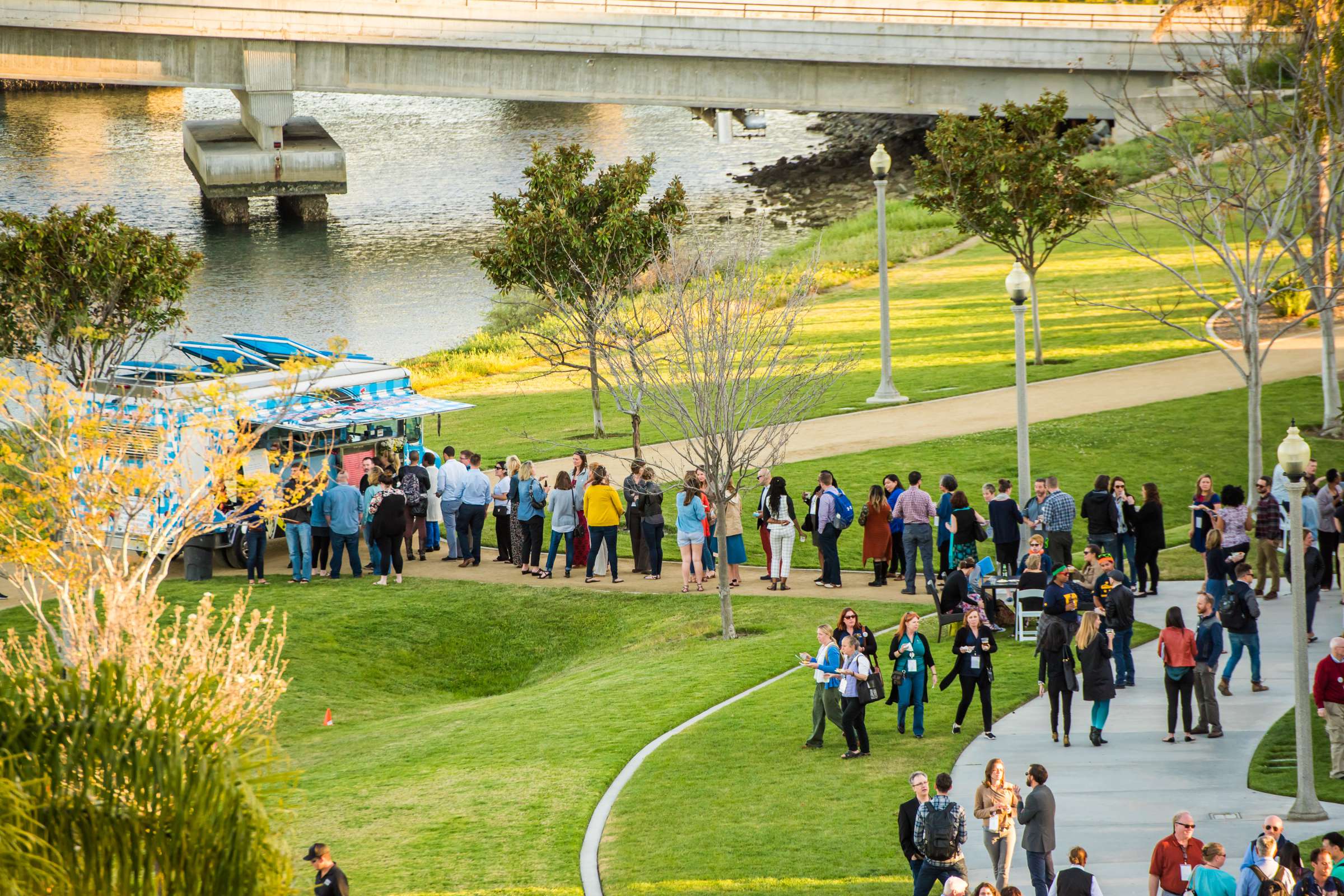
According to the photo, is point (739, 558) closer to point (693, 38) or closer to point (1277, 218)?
point (1277, 218)

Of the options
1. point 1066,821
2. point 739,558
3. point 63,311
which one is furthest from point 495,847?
point 63,311

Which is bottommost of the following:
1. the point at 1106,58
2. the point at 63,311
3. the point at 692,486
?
the point at 692,486

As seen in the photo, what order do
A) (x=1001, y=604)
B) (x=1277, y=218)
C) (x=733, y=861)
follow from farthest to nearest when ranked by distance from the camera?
(x=1277, y=218), (x=1001, y=604), (x=733, y=861)

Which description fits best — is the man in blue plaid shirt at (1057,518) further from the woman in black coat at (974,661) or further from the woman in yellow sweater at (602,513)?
the woman in yellow sweater at (602,513)

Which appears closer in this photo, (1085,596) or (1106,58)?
(1085,596)

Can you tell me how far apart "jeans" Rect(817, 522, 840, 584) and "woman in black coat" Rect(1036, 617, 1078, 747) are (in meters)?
5.95

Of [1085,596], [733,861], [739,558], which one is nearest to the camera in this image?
[733,861]

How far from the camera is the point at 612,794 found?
14.7 m

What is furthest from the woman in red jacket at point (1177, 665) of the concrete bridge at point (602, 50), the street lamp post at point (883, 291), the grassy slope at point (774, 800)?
the concrete bridge at point (602, 50)

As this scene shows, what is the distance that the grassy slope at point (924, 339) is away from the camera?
31.9 metres

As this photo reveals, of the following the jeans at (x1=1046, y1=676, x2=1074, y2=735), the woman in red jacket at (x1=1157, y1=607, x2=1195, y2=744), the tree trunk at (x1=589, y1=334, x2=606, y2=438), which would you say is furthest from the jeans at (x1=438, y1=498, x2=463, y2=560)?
the woman in red jacket at (x1=1157, y1=607, x2=1195, y2=744)

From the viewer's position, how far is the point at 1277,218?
2386 centimetres

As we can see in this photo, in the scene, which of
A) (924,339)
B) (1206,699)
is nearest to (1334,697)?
(1206,699)

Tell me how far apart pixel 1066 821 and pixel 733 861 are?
300 centimetres
